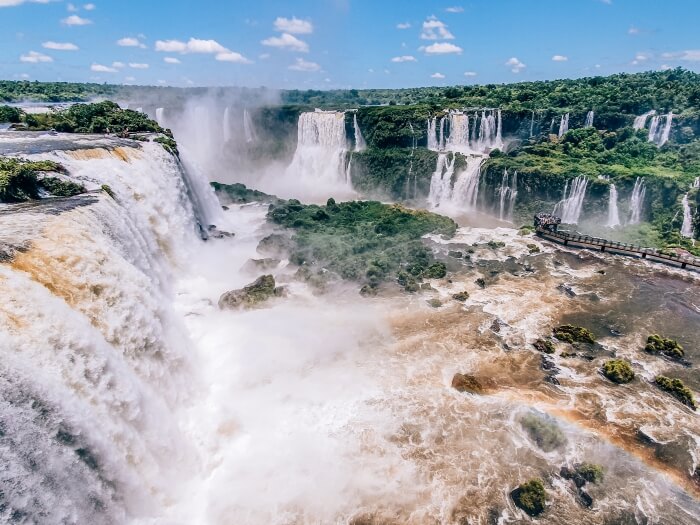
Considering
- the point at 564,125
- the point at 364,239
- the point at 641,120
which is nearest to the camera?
the point at 364,239

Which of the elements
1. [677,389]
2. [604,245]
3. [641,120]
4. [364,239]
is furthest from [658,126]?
[677,389]

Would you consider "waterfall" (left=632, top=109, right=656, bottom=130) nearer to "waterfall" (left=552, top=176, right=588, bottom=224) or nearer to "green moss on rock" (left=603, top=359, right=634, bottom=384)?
"waterfall" (left=552, top=176, right=588, bottom=224)

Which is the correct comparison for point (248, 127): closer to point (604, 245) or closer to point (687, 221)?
point (604, 245)

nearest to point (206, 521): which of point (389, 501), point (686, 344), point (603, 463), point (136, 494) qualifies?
point (136, 494)

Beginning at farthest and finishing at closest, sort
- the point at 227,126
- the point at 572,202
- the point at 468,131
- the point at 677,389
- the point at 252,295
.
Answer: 1. the point at 227,126
2. the point at 468,131
3. the point at 572,202
4. the point at 252,295
5. the point at 677,389

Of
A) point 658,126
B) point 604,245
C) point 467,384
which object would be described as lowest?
point 467,384

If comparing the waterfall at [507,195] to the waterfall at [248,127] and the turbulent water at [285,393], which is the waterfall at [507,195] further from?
the waterfall at [248,127]

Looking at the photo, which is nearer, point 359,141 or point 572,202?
point 572,202

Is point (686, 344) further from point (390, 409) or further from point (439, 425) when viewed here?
point (390, 409)

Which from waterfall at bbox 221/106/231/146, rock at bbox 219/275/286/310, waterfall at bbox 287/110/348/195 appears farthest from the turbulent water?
waterfall at bbox 221/106/231/146
